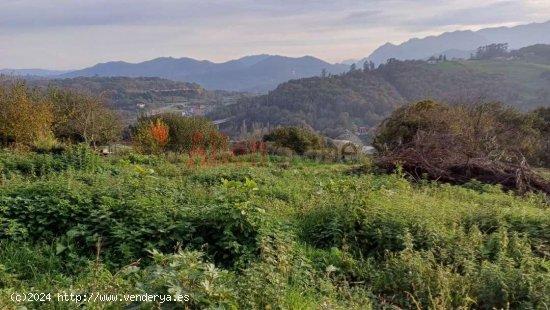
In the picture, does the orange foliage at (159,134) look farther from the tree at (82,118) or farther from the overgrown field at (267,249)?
the overgrown field at (267,249)

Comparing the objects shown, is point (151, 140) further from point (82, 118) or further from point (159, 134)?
point (82, 118)

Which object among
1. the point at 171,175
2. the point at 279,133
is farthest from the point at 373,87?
the point at 171,175

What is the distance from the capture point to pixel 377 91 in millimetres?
80688

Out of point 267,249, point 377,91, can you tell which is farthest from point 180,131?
point 377,91

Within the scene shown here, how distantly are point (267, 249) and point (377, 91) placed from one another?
263 ft

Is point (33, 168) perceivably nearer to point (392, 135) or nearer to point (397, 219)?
point (397, 219)

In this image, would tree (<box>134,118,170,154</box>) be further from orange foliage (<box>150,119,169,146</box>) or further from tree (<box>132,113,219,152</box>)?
tree (<box>132,113,219,152</box>)

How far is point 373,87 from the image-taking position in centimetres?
8375

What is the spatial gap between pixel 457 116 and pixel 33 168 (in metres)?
14.0

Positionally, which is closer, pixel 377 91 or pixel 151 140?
pixel 151 140

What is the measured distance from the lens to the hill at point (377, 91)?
68.8 meters

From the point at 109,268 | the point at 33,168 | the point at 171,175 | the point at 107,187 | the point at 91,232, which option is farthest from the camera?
the point at 171,175

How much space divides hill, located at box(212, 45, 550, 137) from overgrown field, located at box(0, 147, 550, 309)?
55.8 metres

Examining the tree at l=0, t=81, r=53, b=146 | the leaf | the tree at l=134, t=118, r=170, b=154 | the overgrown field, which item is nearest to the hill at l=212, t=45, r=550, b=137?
the tree at l=134, t=118, r=170, b=154
